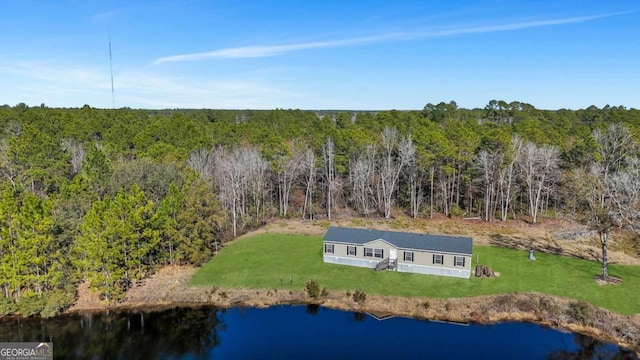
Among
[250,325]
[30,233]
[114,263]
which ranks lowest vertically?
[250,325]

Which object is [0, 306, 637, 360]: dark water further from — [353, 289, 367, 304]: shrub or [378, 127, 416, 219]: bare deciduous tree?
[378, 127, 416, 219]: bare deciduous tree

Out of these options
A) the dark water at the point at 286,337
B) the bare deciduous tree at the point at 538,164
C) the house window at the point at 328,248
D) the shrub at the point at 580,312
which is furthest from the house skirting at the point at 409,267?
the bare deciduous tree at the point at 538,164

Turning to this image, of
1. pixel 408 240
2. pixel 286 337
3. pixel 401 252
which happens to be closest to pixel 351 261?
pixel 401 252

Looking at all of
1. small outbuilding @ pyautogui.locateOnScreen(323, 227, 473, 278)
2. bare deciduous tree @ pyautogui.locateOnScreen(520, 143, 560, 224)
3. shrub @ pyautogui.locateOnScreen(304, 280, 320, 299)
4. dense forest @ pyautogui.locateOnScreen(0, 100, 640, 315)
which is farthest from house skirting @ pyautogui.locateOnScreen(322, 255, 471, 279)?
bare deciduous tree @ pyautogui.locateOnScreen(520, 143, 560, 224)

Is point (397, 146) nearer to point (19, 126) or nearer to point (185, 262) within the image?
point (185, 262)

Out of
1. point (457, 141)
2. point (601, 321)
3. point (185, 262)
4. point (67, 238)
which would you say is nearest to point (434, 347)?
point (601, 321)

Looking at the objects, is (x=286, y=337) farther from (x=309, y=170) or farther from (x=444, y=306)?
(x=309, y=170)

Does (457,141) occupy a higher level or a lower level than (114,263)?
higher
